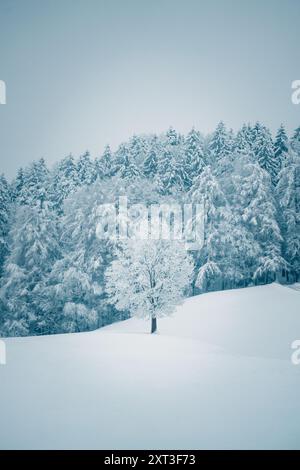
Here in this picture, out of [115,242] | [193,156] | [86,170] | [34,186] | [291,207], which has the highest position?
[193,156]

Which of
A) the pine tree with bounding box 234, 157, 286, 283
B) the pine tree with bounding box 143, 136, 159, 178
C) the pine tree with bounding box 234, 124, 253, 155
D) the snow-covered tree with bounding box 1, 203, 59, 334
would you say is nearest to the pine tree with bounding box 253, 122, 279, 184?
the pine tree with bounding box 234, 124, 253, 155

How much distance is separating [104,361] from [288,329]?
14570 millimetres

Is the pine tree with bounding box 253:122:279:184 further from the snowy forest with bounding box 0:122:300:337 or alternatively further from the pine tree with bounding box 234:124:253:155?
the pine tree with bounding box 234:124:253:155

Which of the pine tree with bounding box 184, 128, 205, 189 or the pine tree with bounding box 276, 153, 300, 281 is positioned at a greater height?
the pine tree with bounding box 184, 128, 205, 189

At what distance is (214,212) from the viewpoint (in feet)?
103

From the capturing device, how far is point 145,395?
9430 mm

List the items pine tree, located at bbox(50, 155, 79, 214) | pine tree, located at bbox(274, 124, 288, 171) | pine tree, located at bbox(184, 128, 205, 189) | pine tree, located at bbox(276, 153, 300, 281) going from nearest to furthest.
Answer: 1. pine tree, located at bbox(276, 153, 300, 281)
2. pine tree, located at bbox(184, 128, 205, 189)
3. pine tree, located at bbox(274, 124, 288, 171)
4. pine tree, located at bbox(50, 155, 79, 214)

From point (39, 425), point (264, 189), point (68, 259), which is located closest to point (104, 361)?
point (39, 425)

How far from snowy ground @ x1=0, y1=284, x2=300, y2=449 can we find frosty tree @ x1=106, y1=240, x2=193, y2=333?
330 centimetres

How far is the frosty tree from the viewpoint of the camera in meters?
20.6

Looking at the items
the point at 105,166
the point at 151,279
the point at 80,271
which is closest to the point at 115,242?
the point at 80,271

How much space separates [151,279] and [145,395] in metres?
11.7

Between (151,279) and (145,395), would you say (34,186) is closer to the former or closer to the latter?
(151,279)

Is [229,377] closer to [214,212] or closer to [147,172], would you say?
[214,212]
